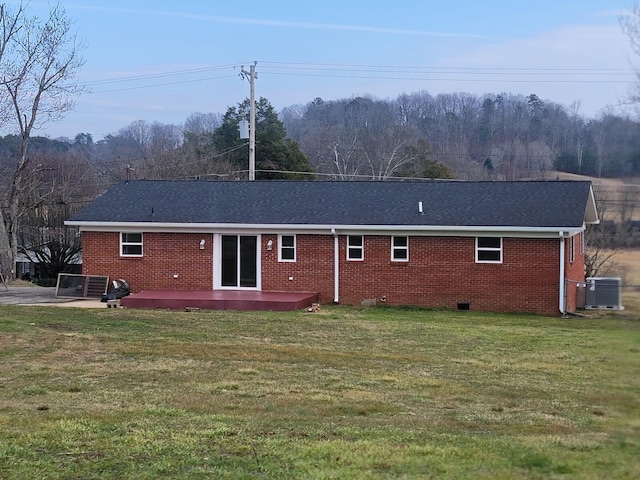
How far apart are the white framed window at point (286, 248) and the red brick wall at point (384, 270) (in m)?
0.13

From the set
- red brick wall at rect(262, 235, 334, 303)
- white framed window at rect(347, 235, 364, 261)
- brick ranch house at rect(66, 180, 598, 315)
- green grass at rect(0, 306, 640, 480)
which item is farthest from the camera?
red brick wall at rect(262, 235, 334, 303)

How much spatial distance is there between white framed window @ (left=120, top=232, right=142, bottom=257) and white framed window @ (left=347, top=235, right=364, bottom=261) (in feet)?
22.6

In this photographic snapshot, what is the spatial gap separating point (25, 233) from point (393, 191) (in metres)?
29.1

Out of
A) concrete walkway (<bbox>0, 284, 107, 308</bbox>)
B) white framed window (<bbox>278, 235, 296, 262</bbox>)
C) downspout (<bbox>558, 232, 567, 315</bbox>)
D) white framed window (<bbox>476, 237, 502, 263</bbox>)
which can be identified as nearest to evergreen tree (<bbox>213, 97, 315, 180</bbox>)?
concrete walkway (<bbox>0, 284, 107, 308</bbox>)

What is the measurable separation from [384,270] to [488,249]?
3.20 m

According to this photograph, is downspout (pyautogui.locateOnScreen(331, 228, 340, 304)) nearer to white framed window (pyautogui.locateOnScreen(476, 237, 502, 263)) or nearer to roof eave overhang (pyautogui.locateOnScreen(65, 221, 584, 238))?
roof eave overhang (pyautogui.locateOnScreen(65, 221, 584, 238))

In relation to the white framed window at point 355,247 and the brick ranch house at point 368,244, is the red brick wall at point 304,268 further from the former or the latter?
the white framed window at point 355,247

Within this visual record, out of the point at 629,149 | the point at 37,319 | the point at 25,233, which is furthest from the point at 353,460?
the point at 25,233

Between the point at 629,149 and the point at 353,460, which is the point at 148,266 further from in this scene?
the point at 629,149

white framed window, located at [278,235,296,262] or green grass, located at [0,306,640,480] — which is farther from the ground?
white framed window, located at [278,235,296,262]

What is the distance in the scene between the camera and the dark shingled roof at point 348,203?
76.8 feet

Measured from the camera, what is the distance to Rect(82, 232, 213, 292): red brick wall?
24859 millimetres

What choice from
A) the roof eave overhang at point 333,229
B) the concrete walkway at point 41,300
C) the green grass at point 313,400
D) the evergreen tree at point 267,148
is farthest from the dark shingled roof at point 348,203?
the evergreen tree at point 267,148

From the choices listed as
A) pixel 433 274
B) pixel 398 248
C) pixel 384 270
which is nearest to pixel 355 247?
pixel 384 270
